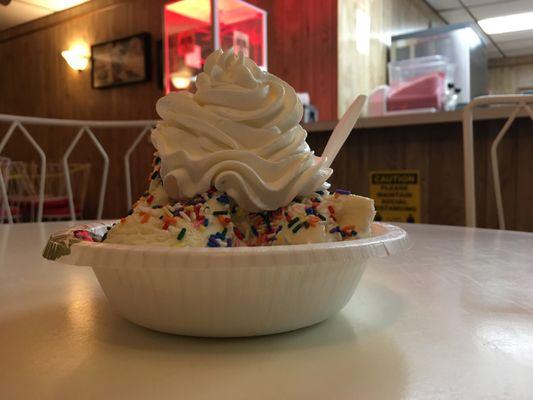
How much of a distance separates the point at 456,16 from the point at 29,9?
4.48m

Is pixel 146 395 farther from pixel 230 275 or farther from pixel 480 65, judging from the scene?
pixel 480 65

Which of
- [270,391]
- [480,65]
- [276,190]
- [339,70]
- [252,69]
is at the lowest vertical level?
[270,391]

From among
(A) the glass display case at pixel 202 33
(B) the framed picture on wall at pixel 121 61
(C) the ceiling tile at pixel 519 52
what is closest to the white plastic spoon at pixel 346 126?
(A) the glass display case at pixel 202 33

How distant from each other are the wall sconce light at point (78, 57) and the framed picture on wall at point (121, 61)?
5.4 inches

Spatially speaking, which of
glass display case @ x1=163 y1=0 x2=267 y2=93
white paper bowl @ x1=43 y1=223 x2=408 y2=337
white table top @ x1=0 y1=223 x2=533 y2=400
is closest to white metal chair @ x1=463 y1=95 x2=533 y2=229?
white table top @ x1=0 y1=223 x2=533 y2=400

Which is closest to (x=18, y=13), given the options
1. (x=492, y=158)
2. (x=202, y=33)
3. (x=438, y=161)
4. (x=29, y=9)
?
(x=29, y=9)

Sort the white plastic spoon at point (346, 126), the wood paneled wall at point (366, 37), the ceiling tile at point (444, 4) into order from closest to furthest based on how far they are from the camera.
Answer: the white plastic spoon at point (346, 126) → the wood paneled wall at point (366, 37) → the ceiling tile at point (444, 4)

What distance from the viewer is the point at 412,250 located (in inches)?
34.5

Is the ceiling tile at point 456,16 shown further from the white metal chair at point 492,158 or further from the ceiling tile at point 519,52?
the white metal chair at point 492,158

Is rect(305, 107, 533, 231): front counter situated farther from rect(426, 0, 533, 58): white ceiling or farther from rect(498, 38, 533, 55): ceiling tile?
rect(498, 38, 533, 55): ceiling tile

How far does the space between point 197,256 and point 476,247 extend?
26.6 inches

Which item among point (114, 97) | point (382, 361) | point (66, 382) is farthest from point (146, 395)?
point (114, 97)

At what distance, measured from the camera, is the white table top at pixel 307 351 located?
0.32 metres

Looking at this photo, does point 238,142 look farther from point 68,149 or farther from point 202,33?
point 202,33
